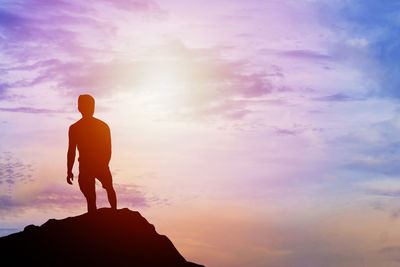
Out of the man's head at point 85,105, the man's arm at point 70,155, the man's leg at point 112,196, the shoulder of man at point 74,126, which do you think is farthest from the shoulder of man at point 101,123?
the man's leg at point 112,196

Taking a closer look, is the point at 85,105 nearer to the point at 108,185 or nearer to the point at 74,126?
the point at 74,126

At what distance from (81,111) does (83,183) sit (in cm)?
300

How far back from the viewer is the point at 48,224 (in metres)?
25.0

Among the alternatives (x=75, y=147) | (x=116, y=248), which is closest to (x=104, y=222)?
(x=116, y=248)

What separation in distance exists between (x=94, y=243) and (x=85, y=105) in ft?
18.5

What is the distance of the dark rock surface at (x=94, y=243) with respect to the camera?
23.2m

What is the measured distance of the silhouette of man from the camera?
81.0 feet

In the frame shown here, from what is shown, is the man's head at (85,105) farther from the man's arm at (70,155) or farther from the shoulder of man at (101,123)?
the man's arm at (70,155)

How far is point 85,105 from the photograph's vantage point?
24641mm

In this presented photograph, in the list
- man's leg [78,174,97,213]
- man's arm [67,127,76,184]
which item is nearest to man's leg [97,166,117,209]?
man's leg [78,174,97,213]

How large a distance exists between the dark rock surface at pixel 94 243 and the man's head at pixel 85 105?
425cm

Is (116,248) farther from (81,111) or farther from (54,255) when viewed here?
(81,111)

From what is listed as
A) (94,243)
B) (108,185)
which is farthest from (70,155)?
(94,243)

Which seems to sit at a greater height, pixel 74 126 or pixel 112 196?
pixel 74 126
